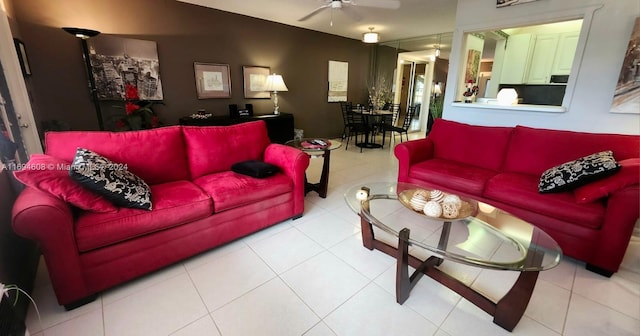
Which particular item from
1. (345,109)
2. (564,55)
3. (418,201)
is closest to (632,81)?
(418,201)

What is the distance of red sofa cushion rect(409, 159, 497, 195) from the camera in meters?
2.23

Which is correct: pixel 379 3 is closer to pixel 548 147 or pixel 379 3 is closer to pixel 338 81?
pixel 548 147

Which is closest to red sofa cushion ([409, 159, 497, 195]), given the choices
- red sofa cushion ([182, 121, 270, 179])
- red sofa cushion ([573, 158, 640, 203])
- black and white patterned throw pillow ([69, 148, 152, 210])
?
red sofa cushion ([573, 158, 640, 203])

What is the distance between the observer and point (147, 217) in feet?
4.96

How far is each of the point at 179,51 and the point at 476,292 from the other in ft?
14.5

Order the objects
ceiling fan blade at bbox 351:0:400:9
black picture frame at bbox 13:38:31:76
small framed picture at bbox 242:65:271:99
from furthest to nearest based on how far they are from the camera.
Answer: small framed picture at bbox 242:65:271:99, ceiling fan blade at bbox 351:0:400:9, black picture frame at bbox 13:38:31:76

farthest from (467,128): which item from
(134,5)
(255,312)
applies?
(134,5)

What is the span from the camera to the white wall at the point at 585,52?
188 cm

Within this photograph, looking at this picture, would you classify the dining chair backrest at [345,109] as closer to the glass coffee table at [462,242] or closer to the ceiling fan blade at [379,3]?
the ceiling fan blade at [379,3]

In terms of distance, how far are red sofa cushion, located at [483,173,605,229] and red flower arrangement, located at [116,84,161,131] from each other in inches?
155

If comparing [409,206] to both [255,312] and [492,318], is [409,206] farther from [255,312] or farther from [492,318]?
[255,312]

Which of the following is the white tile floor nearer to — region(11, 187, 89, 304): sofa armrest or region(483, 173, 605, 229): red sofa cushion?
region(11, 187, 89, 304): sofa armrest

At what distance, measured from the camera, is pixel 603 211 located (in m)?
1.63

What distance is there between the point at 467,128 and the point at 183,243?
114 inches
